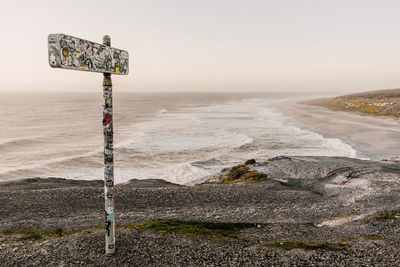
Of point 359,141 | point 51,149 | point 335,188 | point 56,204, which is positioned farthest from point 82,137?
point 359,141

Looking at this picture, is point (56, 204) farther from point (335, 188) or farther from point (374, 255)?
point (335, 188)

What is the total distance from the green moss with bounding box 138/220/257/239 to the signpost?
231cm

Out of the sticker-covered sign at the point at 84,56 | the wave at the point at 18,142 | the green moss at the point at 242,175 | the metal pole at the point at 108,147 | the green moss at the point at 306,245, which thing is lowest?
the wave at the point at 18,142

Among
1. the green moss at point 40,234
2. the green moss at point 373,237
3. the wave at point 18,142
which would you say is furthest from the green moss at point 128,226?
the wave at point 18,142

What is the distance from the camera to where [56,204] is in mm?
13164

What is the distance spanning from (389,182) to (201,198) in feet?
38.5

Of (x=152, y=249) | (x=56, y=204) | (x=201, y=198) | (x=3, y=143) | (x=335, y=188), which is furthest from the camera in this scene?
(x=3, y=143)

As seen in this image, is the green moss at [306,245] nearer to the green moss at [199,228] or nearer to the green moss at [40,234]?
the green moss at [199,228]

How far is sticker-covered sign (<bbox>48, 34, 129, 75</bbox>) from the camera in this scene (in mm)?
4609

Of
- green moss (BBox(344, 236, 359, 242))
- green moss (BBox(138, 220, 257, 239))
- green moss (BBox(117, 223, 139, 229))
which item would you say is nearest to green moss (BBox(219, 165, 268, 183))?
green moss (BBox(138, 220, 257, 239))

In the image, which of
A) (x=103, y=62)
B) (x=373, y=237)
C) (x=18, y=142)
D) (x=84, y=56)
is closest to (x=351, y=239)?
Answer: (x=373, y=237)

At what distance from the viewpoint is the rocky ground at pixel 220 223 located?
24.7 feet

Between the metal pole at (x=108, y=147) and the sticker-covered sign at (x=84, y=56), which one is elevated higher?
the sticker-covered sign at (x=84, y=56)

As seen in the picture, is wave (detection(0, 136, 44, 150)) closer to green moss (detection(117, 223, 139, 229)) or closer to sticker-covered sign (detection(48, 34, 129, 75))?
green moss (detection(117, 223, 139, 229))
